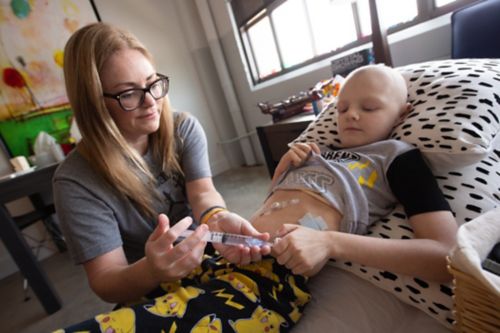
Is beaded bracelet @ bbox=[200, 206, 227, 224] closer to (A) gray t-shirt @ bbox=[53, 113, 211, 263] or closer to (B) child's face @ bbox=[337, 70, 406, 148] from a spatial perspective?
(A) gray t-shirt @ bbox=[53, 113, 211, 263]

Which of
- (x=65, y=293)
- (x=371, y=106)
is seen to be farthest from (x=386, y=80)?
(x=65, y=293)

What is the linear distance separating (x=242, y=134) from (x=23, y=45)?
221 centimetres

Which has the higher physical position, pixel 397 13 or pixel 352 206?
pixel 397 13

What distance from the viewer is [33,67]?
2.52 m

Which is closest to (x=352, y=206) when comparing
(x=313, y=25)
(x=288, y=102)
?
(x=288, y=102)

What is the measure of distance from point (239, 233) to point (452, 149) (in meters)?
0.56

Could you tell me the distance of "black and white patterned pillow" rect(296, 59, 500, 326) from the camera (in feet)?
1.92

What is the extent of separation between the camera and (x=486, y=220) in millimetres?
417

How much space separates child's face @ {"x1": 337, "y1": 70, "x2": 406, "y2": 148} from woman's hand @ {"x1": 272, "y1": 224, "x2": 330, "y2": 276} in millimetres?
388

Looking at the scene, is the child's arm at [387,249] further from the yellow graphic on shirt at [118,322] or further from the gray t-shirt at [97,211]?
the gray t-shirt at [97,211]

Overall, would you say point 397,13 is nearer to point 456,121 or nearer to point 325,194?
point 456,121

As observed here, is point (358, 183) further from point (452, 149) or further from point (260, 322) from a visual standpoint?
point (260, 322)

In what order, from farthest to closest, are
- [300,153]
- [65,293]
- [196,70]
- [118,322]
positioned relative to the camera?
[196,70] → [65,293] → [300,153] → [118,322]

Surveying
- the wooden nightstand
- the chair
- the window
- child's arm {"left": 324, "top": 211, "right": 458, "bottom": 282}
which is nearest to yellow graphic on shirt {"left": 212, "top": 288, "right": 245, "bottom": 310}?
child's arm {"left": 324, "top": 211, "right": 458, "bottom": 282}
